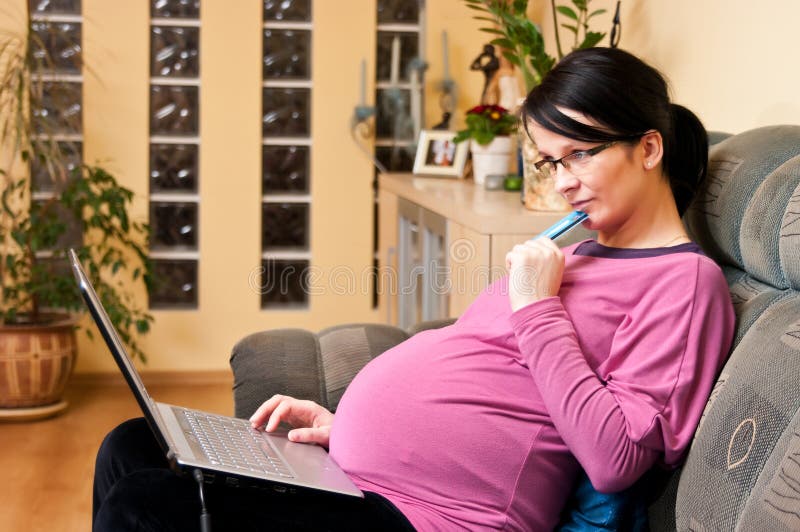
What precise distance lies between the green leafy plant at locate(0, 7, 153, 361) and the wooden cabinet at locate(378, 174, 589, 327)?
917 millimetres

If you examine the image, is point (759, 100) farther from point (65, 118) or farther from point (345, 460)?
point (65, 118)

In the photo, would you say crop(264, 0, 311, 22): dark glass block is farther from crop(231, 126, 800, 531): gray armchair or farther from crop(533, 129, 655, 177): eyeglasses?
crop(533, 129, 655, 177): eyeglasses

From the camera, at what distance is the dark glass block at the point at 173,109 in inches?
151

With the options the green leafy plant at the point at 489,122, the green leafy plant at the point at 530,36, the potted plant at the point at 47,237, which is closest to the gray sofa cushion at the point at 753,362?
the green leafy plant at the point at 530,36

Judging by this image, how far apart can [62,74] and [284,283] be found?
117 centimetres

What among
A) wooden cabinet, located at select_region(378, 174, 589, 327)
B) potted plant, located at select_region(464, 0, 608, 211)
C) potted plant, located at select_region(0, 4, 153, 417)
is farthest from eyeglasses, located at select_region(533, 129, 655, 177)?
potted plant, located at select_region(0, 4, 153, 417)

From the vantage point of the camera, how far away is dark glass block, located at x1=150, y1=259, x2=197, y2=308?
391cm

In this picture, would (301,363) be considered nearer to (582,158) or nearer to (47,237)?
(582,158)

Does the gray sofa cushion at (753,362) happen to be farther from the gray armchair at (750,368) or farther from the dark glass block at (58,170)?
the dark glass block at (58,170)

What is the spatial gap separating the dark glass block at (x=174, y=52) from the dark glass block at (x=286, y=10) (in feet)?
0.93

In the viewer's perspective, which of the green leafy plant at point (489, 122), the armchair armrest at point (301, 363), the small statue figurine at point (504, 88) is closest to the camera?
the armchair armrest at point (301, 363)

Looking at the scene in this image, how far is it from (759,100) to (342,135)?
2237mm

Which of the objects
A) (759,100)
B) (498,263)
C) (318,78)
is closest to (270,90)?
(318,78)

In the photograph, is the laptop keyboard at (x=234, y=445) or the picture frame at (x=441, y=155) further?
the picture frame at (x=441, y=155)
